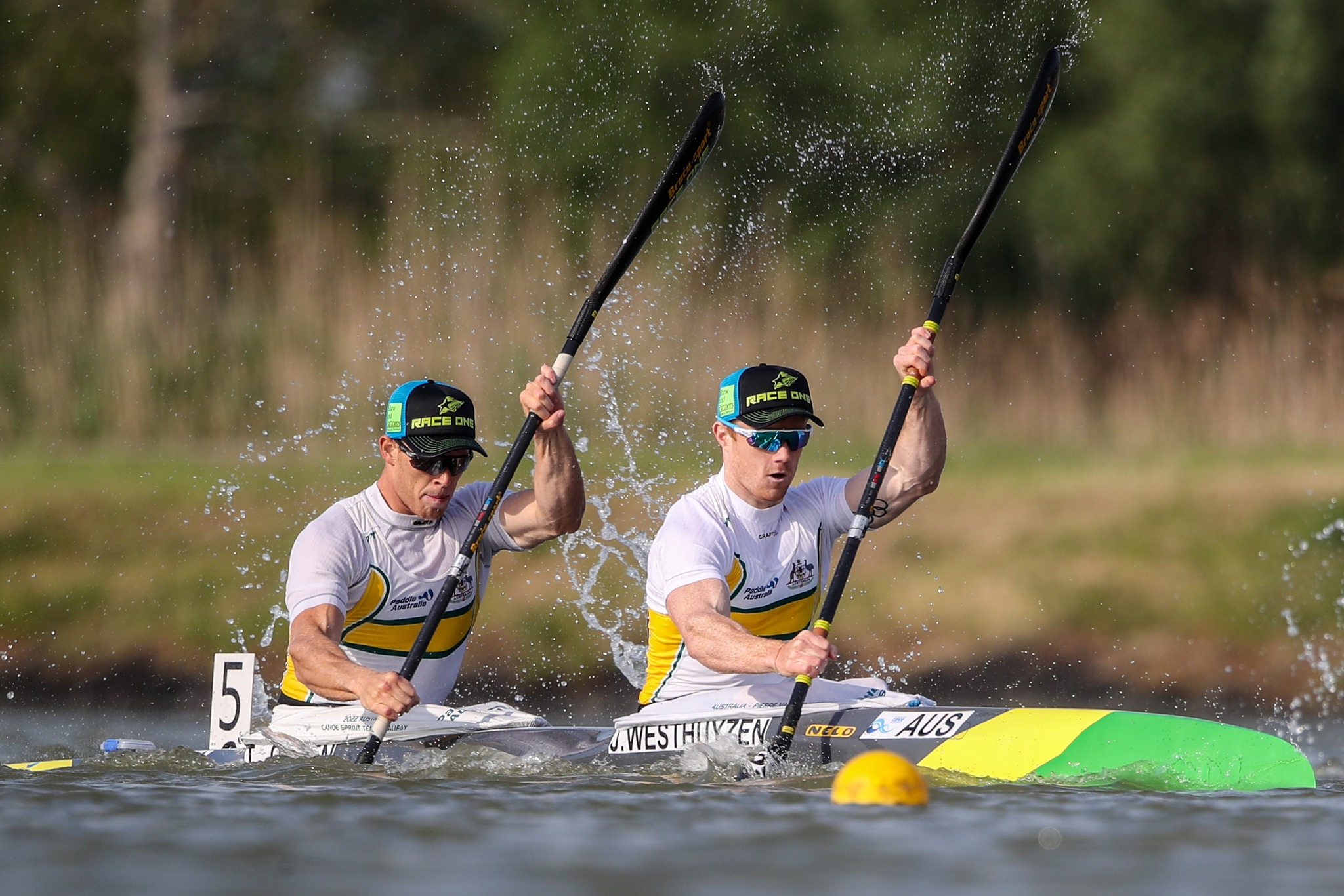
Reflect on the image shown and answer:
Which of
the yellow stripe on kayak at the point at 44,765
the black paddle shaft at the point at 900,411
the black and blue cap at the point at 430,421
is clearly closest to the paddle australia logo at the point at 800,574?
the black paddle shaft at the point at 900,411

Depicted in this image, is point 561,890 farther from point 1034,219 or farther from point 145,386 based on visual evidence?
point 1034,219

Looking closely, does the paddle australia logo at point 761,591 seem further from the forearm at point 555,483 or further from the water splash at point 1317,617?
the water splash at point 1317,617

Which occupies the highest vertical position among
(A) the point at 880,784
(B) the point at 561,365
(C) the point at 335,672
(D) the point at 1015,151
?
(D) the point at 1015,151

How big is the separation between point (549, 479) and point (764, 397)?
1084 mm

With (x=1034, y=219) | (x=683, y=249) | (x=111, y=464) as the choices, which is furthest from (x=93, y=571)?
(x=1034, y=219)

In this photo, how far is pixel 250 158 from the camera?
70.0 feet

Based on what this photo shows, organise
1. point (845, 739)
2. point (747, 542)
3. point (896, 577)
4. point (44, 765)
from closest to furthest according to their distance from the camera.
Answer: point (845, 739), point (747, 542), point (44, 765), point (896, 577)

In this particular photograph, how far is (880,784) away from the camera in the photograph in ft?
17.9

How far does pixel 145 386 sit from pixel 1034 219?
8.78 meters

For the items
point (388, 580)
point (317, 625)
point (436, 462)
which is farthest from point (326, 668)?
point (436, 462)

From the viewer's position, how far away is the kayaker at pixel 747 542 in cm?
652

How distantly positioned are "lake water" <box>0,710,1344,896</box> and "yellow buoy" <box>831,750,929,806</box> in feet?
0.23

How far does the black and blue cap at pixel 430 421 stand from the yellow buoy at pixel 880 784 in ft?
7.11

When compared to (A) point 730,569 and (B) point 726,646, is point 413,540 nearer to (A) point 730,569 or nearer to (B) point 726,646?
(A) point 730,569
